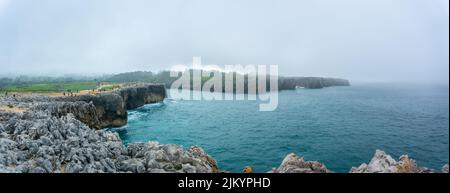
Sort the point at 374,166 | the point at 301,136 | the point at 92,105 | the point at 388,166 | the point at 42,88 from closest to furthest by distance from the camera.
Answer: the point at 388,166
the point at 374,166
the point at 301,136
the point at 92,105
the point at 42,88

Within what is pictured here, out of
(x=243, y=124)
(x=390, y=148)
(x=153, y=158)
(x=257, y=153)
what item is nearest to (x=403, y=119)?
(x=390, y=148)

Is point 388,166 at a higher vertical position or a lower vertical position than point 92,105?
lower

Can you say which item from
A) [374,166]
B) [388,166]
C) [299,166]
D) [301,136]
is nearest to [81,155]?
[299,166]

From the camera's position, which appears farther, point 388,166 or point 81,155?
point 388,166

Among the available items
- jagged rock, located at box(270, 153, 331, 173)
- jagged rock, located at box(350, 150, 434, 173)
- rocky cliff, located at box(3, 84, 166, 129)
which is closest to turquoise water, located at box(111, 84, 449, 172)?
rocky cliff, located at box(3, 84, 166, 129)

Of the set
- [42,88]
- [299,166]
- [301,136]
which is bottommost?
[301,136]

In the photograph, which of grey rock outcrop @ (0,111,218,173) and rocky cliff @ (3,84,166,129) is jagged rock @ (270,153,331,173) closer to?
grey rock outcrop @ (0,111,218,173)

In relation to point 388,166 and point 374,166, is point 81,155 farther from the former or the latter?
point 388,166

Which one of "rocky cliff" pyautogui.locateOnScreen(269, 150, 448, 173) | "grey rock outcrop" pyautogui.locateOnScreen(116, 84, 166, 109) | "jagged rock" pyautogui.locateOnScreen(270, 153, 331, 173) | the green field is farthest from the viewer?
"grey rock outcrop" pyautogui.locateOnScreen(116, 84, 166, 109)

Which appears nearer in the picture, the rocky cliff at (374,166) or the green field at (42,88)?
the rocky cliff at (374,166)

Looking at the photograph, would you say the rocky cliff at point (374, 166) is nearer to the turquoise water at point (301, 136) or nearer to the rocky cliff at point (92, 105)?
the turquoise water at point (301, 136)

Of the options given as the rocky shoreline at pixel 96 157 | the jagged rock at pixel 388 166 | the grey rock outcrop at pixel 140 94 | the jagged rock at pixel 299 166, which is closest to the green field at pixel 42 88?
the grey rock outcrop at pixel 140 94
